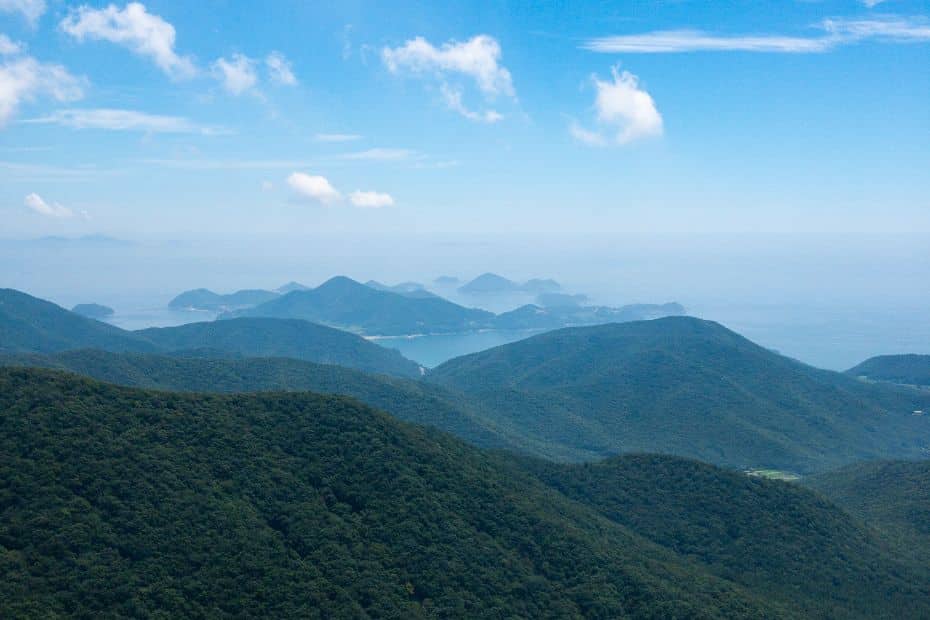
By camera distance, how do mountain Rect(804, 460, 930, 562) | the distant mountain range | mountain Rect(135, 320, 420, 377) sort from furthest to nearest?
the distant mountain range, mountain Rect(135, 320, 420, 377), mountain Rect(804, 460, 930, 562)

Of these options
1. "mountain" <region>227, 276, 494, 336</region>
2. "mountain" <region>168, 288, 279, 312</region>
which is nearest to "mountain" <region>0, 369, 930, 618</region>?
"mountain" <region>227, 276, 494, 336</region>

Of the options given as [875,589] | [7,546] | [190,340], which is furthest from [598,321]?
[7,546]

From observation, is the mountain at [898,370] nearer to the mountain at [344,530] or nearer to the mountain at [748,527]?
the mountain at [748,527]

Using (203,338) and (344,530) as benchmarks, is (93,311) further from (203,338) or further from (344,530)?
(344,530)

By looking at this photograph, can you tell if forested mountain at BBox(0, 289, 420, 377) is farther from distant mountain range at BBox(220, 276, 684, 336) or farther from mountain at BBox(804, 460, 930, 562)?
mountain at BBox(804, 460, 930, 562)

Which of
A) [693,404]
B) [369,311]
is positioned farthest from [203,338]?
[693,404]

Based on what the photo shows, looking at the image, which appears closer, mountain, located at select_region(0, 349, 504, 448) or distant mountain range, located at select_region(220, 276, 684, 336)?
mountain, located at select_region(0, 349, 504, 448)
